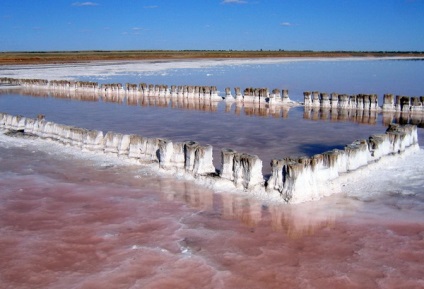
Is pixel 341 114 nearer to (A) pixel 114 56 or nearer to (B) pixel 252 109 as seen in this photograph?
(B) pixel 252 109

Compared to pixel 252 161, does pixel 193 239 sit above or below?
below

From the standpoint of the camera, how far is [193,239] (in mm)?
4895

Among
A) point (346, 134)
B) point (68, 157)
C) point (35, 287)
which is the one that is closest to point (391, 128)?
point (346, 134)

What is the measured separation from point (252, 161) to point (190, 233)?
5.74 feet

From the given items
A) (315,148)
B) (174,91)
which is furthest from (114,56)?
(315,148)

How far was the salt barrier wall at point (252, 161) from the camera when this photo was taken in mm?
6117

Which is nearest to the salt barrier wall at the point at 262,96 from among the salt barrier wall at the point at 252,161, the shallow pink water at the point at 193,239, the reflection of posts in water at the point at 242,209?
the salt barrier wall at the point at 252,161

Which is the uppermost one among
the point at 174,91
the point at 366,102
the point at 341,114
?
the point at 174,91

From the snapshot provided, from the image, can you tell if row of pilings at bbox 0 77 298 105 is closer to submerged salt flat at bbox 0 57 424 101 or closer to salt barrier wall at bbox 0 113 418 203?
submerged salt flat at bbox 0 57 424 101

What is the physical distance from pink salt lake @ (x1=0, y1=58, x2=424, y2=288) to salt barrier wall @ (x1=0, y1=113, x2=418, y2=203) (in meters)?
0.30

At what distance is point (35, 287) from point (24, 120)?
8.35 m

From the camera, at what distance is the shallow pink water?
13.5 ft

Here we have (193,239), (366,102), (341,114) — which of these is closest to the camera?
(193,239)

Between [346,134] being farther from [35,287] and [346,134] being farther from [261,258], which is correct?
[35,287]
